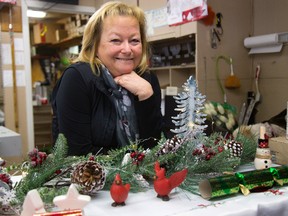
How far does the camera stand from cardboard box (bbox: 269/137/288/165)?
0.98 metres

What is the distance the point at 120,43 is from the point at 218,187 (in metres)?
0.64

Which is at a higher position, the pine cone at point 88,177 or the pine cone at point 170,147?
the pine cone at point 170,147

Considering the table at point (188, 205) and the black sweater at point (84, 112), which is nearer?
the table at point (188, 205)

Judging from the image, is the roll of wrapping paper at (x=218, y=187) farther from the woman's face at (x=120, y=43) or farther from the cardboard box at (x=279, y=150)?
the woman's face at (x=120, y=43)

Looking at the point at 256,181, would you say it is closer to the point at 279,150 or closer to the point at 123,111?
the point at 279,150

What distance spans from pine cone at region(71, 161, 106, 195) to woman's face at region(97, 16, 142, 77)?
552 mm

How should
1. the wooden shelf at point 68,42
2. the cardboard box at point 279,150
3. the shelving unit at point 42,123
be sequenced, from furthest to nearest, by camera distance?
the wooden shelf at point 68,42, the shelving unit at point 42,123, the cardboard box at point 279,150

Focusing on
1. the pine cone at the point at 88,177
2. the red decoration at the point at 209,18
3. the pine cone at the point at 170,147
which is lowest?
the pine cone at the point at 88,177

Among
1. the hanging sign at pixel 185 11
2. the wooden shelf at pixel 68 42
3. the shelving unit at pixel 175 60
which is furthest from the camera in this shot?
the wooden shelf at pixel 68 42

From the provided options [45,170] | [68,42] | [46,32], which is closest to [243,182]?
[45,170]

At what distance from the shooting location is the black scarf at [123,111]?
1.16 metres

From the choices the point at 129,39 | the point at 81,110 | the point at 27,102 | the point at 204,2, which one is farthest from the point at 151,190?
the point at 27,102

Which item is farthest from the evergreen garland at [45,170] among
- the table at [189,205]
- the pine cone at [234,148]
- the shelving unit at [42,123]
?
the shelving unit at [42,123]

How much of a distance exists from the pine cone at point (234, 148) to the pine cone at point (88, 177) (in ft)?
1.30
